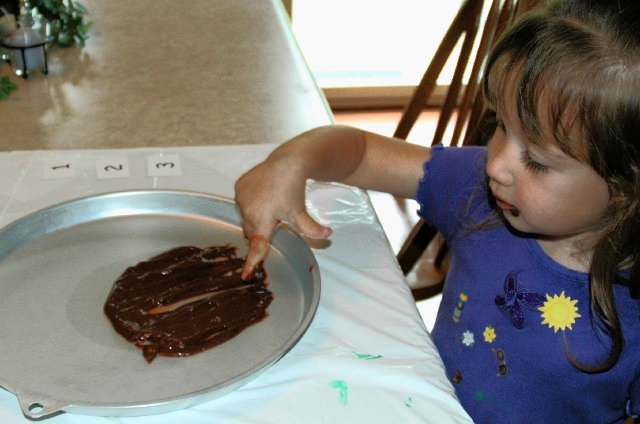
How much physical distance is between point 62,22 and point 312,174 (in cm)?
80

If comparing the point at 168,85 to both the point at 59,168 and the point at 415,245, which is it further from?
the point at 415,245

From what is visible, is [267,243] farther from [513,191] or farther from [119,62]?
[119,62]

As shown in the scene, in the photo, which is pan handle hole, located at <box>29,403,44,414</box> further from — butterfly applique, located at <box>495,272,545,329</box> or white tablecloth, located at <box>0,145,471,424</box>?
butterfly applique, located at <box>495,272,545,329</box>

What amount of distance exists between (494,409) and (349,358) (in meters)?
0.32

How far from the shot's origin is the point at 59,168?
107 cm

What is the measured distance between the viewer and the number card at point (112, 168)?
3.50ft

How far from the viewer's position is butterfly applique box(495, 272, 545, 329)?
0.99 metres

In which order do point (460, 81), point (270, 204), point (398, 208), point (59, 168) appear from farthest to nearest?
point (398, 208) → point (460, 81) → point (59, 168) → point (270, 204)

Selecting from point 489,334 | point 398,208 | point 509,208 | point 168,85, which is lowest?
point 398,208

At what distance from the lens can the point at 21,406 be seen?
2.14 feet

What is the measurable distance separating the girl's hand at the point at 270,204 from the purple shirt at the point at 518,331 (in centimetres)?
28

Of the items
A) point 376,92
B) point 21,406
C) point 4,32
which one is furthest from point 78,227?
point 376,92

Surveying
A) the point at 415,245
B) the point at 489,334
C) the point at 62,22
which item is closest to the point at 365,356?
the point at 489,334

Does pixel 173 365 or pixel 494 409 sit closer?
pixel 173 365
